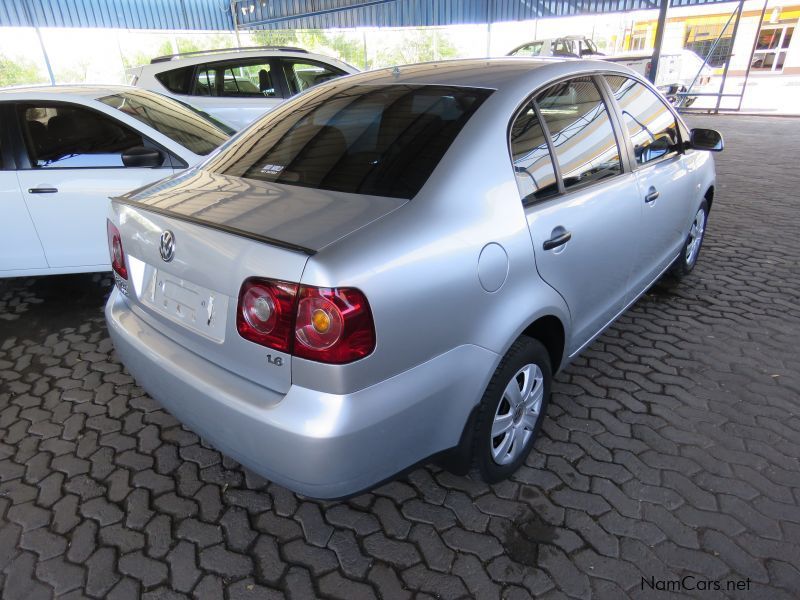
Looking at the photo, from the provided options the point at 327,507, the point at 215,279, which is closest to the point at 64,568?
the point at 327,507

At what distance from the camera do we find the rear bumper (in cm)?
150

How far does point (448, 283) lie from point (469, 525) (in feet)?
3.37

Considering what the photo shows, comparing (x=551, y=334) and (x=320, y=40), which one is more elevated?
(x=320, y=40)

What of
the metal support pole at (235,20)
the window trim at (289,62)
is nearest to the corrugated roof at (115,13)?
the metal support pole at (235,20)

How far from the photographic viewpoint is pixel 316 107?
2453 mm

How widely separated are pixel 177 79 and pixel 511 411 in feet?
23.0

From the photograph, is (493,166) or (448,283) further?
(493,166)

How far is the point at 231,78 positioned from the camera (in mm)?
7289

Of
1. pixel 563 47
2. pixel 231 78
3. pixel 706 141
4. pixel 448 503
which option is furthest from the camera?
pixel 563 47

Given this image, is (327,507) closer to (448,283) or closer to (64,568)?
(64,568)

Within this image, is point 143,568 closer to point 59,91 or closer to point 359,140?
point 359,140

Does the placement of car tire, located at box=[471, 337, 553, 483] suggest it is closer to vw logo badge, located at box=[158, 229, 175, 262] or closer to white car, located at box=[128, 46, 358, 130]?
vw logo badge, located at box=[158, 229, 175, 262]

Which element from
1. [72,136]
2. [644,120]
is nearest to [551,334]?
[644,120]

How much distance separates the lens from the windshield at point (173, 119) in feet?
12.9
